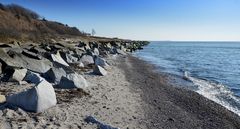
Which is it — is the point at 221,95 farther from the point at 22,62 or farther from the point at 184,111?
the point at 22,62

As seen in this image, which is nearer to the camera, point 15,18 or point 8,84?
point 8,84

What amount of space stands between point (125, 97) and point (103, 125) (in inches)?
175

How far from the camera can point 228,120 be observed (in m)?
11.3

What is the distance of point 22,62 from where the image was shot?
15062 millimetres

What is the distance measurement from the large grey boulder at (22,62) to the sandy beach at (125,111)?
2620 mm

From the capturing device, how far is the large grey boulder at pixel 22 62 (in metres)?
14.4

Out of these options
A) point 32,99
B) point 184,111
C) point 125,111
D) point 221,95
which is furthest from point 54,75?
point 221,95

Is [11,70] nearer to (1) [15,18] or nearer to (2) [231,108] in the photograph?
(2) [231,108]

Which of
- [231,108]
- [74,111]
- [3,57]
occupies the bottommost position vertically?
[231,108]

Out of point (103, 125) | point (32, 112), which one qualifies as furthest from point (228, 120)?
point (32, 112)

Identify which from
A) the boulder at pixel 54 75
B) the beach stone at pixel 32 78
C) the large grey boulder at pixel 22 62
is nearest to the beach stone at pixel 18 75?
the beach stone at pixel 32 78

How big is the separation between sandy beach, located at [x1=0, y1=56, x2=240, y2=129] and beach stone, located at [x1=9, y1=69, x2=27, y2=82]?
103cm

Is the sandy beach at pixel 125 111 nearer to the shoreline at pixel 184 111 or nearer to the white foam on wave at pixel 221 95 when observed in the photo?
the shoreline at pixel 184 111

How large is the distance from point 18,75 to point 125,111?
5.25 meters
